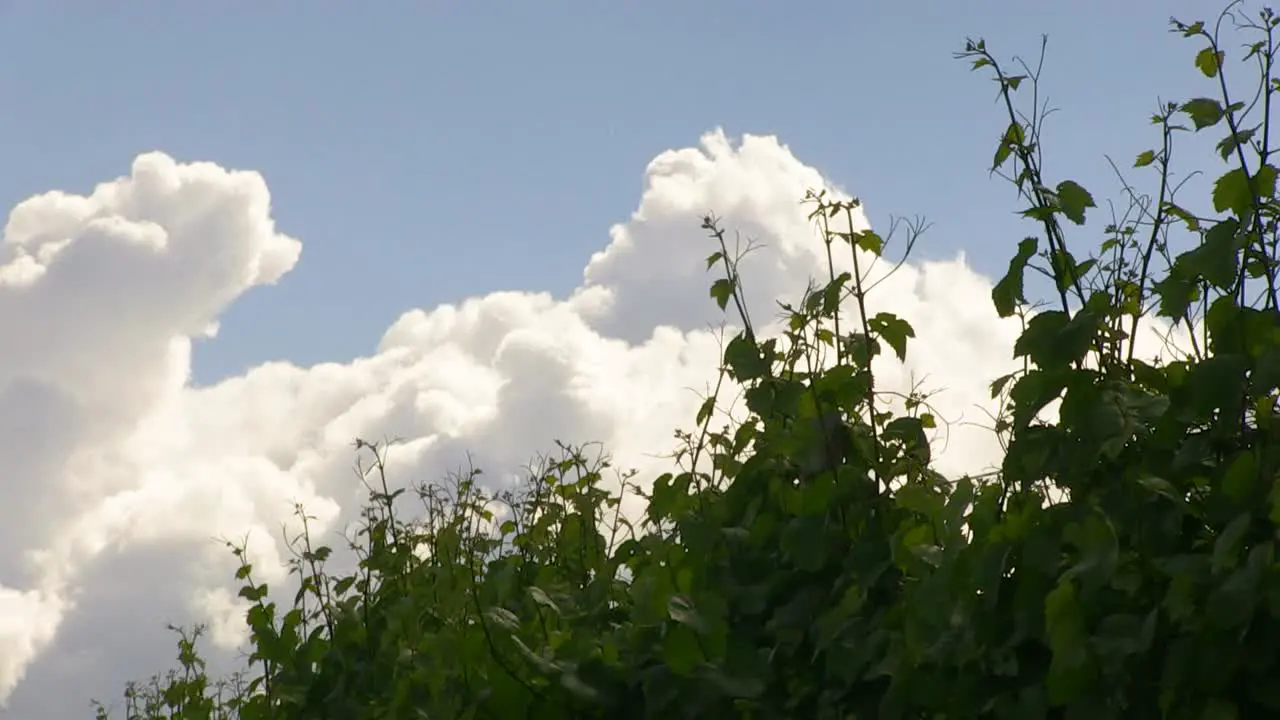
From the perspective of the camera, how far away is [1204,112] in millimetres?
3250

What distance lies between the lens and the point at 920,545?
3385mm

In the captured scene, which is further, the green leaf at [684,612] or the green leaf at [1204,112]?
the green leaf at [684,612]

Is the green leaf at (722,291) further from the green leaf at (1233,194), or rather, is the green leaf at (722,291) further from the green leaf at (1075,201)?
the green leaf at (1233,194)

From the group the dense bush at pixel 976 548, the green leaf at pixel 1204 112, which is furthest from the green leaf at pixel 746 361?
the green leaf at pixel 1204 112

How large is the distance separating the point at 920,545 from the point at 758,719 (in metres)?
0.70

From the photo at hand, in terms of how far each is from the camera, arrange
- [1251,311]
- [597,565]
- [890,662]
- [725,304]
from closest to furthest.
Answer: [1251,311], [890,662], [725,304], [597,565]

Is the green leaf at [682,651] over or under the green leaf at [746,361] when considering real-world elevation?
under

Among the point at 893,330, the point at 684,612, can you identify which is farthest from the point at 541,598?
the point at 893,330

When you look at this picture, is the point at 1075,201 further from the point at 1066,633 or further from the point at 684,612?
the point at 684,612

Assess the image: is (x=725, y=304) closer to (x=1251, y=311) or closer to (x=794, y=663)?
(x=794, y=663)

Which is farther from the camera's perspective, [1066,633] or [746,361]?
[746,361]

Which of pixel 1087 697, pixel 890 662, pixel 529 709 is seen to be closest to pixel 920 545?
pixel 890 662

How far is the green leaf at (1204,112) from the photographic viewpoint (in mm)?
3229

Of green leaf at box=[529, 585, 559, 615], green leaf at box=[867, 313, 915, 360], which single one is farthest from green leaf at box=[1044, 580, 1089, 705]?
green leaf at box=[529, 585, 559, 615]
